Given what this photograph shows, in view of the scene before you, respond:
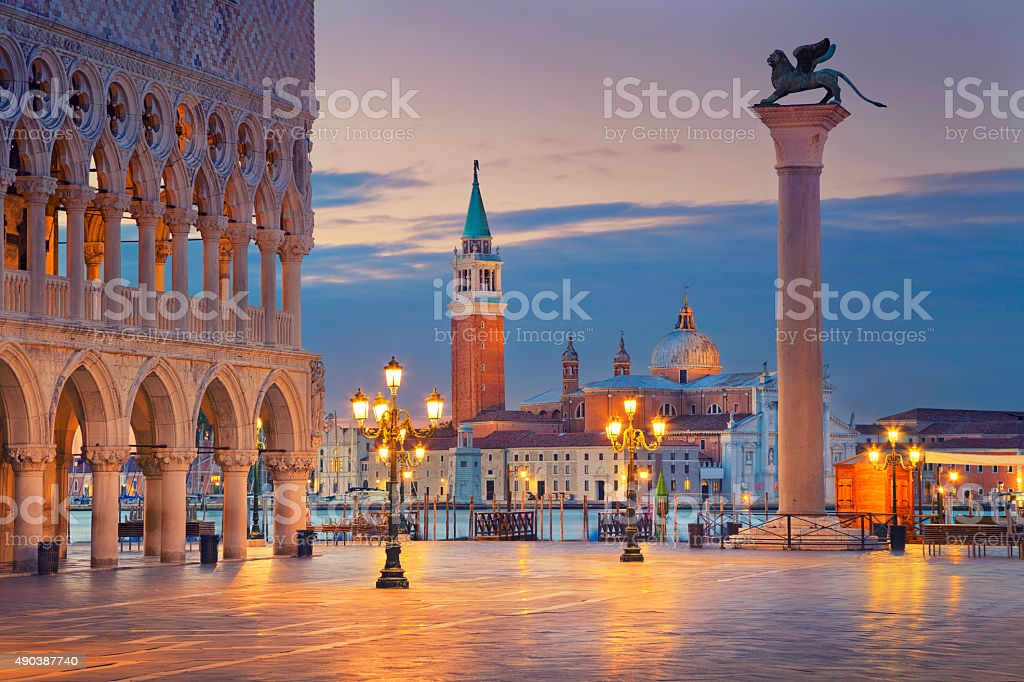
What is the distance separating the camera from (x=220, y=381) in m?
32.9

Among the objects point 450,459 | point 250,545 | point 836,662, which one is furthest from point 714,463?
point 836,662

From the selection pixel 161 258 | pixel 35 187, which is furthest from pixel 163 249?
pixel 35 187

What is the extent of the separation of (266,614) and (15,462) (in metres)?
9.68

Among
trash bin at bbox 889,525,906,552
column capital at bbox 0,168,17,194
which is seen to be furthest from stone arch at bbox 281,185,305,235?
trash bin at bbox 889,525,906,552

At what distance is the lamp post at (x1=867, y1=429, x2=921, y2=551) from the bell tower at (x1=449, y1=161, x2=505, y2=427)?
392ft

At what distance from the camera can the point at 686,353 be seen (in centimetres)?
18238

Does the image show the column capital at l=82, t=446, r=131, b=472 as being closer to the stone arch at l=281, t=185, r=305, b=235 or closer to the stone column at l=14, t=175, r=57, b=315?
the stone column at l=14, t=175, r=57, b=315

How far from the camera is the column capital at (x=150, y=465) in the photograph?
3188 cm

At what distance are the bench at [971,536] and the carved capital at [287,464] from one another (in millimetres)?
13336

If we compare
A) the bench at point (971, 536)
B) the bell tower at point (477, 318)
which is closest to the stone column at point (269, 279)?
the bench at point (971, 536)

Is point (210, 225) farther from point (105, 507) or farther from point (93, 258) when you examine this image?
point (105, 507)

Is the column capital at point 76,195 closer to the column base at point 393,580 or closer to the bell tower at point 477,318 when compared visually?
the column base at point 393,580

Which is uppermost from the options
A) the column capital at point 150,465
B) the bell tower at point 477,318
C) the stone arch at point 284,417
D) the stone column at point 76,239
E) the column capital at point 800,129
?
the bell tower at point 477,318

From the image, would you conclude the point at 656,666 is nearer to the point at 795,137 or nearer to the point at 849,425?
the point at 795,137
